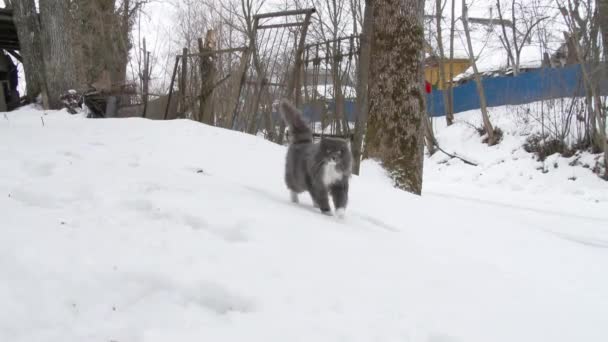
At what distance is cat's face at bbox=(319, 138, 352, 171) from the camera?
15.5ft

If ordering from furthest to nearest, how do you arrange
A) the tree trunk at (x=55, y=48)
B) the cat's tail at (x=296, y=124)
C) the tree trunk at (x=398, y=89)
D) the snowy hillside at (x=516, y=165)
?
the snowy hillside at (x=516, y=165) → the tree trunk at (x=55, y=48) → the tree trunk at (x=398, y=89) → the cat's tail at (x=296, y=124)

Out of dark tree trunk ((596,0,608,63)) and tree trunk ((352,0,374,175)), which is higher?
dark tree trunk ((596,0,608,63))

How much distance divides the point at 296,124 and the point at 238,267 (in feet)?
9.90

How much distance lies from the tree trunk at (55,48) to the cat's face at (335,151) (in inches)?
311

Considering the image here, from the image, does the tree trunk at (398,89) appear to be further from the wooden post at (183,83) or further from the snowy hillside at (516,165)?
the snowy hillside at (516,165)

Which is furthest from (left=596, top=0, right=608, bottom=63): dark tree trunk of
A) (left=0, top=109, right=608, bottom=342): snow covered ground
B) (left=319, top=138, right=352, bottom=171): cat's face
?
(left=319, top=138, right=352, bottom=171): cat's face

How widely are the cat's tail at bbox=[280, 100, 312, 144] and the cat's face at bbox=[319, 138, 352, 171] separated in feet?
1.87

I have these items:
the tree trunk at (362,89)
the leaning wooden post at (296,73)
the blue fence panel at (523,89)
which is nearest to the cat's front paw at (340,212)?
the tree trunk at (362,89)

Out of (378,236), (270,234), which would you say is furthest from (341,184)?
(270,234)

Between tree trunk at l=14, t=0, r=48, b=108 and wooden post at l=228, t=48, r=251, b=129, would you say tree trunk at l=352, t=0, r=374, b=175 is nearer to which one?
wooden post at l=228, t=48, r=251, b=129

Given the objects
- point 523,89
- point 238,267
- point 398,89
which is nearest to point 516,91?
point 523,89

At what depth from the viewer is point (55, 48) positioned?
34.3 feet

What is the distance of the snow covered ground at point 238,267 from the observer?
2.15m

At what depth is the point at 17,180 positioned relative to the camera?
3.65 metres
